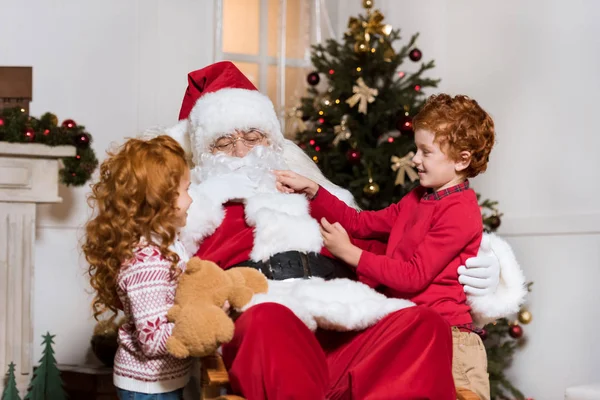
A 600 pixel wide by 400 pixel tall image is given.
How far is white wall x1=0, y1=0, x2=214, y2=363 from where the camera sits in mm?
4344

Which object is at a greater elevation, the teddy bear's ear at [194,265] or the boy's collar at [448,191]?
the boy's collar at [448,191]

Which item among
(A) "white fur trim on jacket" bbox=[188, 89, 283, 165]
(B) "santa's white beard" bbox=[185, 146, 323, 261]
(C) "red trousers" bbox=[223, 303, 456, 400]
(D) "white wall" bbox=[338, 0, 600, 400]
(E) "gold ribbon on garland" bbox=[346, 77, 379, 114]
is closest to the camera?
(C) "red trousers" bbox=[223, 303, 456, 400]

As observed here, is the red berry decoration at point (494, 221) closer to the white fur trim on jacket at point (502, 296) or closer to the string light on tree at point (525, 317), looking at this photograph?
the string light on tree at point (525, 317)

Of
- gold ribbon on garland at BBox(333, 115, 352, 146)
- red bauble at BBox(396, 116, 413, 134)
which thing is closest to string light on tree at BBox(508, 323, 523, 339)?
red bauble at BBox(396, 116, 413, 134)

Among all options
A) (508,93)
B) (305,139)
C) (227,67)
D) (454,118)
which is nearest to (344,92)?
(305,139)

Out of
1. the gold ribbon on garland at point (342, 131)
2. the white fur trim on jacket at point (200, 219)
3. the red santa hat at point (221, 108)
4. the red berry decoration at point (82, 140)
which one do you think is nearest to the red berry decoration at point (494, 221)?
the gold ribbon on garland at point (342, 131)

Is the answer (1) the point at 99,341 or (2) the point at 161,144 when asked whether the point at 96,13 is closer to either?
(1) the point at 99,341

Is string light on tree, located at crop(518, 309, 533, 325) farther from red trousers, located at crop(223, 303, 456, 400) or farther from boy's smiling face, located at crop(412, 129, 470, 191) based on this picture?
red trousers, located at crop(223, 303, 456, 400)

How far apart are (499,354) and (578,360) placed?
41 centimetres

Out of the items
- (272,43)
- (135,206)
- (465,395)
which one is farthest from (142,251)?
(272,43)

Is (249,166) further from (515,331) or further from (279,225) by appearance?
(515,331)

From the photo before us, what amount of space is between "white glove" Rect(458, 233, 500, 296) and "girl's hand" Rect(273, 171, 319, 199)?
577 mm

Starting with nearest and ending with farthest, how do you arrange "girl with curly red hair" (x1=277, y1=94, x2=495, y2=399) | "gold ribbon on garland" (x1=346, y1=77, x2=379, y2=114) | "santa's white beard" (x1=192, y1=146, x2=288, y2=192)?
"girl with curly red hair" (x1=277, y1=94, x2=495, y2=399) < "santa's white beard" (x1=192, y1=146, x2=288, y2=192) < "gold ribbon on garland" (x1=346, y1=77, x2=379, y2=114)

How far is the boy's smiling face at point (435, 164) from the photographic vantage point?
2.46 m
